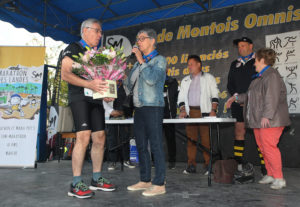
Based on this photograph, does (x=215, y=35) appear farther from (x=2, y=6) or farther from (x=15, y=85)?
(x=2, y=6)

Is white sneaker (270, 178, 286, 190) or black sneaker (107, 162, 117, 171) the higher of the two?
white sneaker (270, 178, 286, 190)

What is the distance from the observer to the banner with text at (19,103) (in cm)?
433

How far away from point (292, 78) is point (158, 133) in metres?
3.53

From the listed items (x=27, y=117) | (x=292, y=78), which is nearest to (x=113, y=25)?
(x=27, y=117)

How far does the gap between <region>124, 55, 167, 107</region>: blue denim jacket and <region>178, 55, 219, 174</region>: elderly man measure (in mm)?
1574

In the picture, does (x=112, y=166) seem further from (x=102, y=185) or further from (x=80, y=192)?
(x=80, y=192)

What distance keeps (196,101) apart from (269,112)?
1388 millimetres

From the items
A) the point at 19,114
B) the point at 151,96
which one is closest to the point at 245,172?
the point at 151,96

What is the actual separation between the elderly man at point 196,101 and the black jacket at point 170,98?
308 millimetres

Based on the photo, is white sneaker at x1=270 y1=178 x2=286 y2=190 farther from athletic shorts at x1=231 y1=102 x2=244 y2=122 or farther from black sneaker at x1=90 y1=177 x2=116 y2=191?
black sneaker at x1=90 y1=177 x2=116 y2=191

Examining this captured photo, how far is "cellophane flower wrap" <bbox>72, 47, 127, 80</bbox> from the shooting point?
2504 mm

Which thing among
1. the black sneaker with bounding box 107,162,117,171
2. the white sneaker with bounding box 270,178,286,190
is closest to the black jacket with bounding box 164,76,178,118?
the black sneaker with bounding box 107,162,117,171

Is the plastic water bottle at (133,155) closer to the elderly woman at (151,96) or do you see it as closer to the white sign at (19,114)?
the white sign at (19,114)

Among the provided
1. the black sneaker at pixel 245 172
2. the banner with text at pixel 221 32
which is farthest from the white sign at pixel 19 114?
the black sneaker at pixel 245 172
